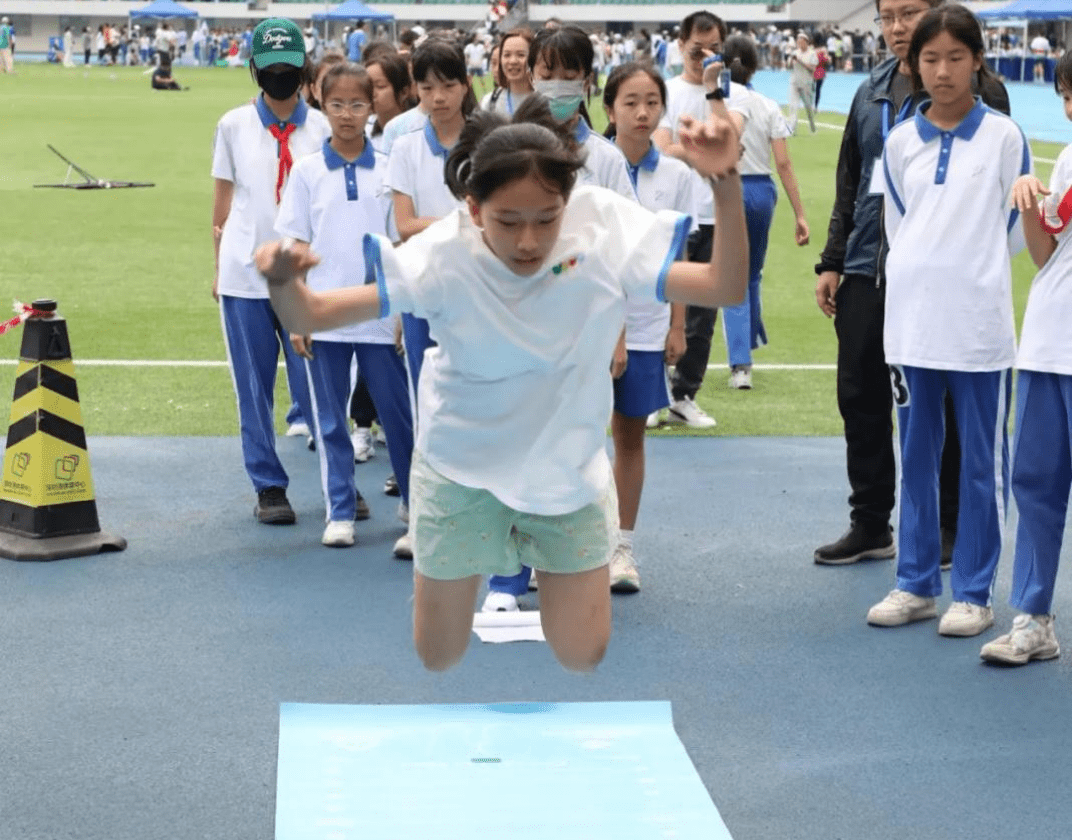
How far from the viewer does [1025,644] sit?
20.2 feet

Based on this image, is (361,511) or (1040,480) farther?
(361,511)

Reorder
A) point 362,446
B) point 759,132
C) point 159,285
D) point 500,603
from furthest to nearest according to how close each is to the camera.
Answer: point 159,285 → point 759,132 → point 362,446 → point 500,603

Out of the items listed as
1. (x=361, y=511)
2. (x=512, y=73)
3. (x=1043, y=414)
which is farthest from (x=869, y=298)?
(x=361, y=511)

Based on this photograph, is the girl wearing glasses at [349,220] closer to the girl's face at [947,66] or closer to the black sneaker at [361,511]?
the black sneaker at [361,511]

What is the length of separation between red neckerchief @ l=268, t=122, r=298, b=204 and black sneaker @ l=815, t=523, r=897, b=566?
9.41ft

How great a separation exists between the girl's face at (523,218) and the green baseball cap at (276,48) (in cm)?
379

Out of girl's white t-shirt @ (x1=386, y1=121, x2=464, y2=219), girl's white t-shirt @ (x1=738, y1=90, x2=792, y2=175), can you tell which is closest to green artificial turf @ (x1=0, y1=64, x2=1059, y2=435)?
girl's white t-shirt @ (x1=738, y1=90, x2=792, y2=175)

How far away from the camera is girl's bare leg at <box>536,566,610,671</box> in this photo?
186 inches

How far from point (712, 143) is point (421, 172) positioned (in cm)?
323

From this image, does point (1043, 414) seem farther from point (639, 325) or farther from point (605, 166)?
point (605, 166)

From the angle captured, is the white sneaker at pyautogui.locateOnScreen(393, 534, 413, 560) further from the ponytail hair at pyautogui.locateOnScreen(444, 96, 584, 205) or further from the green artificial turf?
the ponytail hair at pyautogui.locateOnScreen(444, 96, 584, 205)

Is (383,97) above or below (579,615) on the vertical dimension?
above

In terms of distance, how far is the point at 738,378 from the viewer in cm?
1116

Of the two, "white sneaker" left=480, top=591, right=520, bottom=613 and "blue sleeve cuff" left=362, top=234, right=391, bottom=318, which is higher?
"blue sleeve cuff" left=362, top=234, right=391, bottom=318
